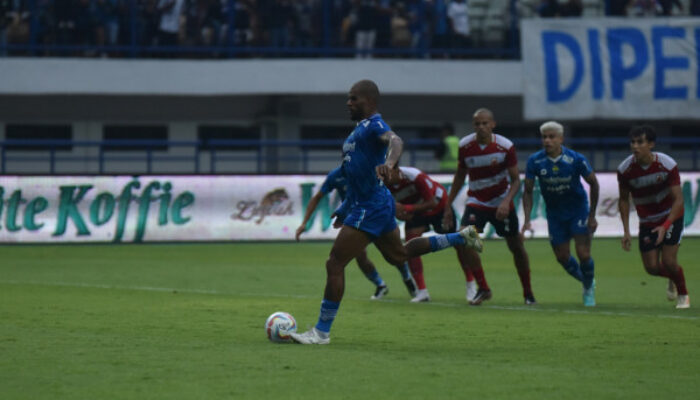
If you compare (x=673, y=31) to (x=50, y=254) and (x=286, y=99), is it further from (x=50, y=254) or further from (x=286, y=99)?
(x=50, y=254)

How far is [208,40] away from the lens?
3045 centimetres

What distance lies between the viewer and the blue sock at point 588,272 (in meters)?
12.9

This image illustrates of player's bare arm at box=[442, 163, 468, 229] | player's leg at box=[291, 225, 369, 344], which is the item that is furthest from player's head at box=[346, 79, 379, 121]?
player's bare arm at box=[442, 163, 468, 229]

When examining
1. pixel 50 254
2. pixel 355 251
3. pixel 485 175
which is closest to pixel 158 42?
pixel 50 254

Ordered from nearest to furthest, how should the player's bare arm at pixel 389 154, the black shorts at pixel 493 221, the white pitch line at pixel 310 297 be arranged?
the player's bare arm at pixel 389 154
the white pitch line at pixel 310 297
the black shorts at pixel 493 221

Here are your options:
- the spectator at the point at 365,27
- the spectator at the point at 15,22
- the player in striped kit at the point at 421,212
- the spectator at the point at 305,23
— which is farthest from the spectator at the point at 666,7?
the player in striped kit at the point at 421,212

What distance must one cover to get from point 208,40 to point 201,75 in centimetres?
88

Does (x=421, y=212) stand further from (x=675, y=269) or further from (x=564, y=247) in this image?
(x=675, y=269)

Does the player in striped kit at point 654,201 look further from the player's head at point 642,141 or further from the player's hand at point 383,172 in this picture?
the player's hand at point 383,172

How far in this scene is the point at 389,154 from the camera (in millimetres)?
8961

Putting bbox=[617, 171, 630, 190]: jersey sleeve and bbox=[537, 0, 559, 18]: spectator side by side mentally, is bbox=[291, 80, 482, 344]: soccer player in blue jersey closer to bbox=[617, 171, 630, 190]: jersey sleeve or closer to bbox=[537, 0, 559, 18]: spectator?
bbox=[617, 171, 630, 190]: jersey sleeve

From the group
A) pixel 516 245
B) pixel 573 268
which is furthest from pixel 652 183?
pixel 516 245

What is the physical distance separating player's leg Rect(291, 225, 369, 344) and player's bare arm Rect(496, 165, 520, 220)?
3.45m

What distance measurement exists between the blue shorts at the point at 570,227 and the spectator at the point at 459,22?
17697mm
